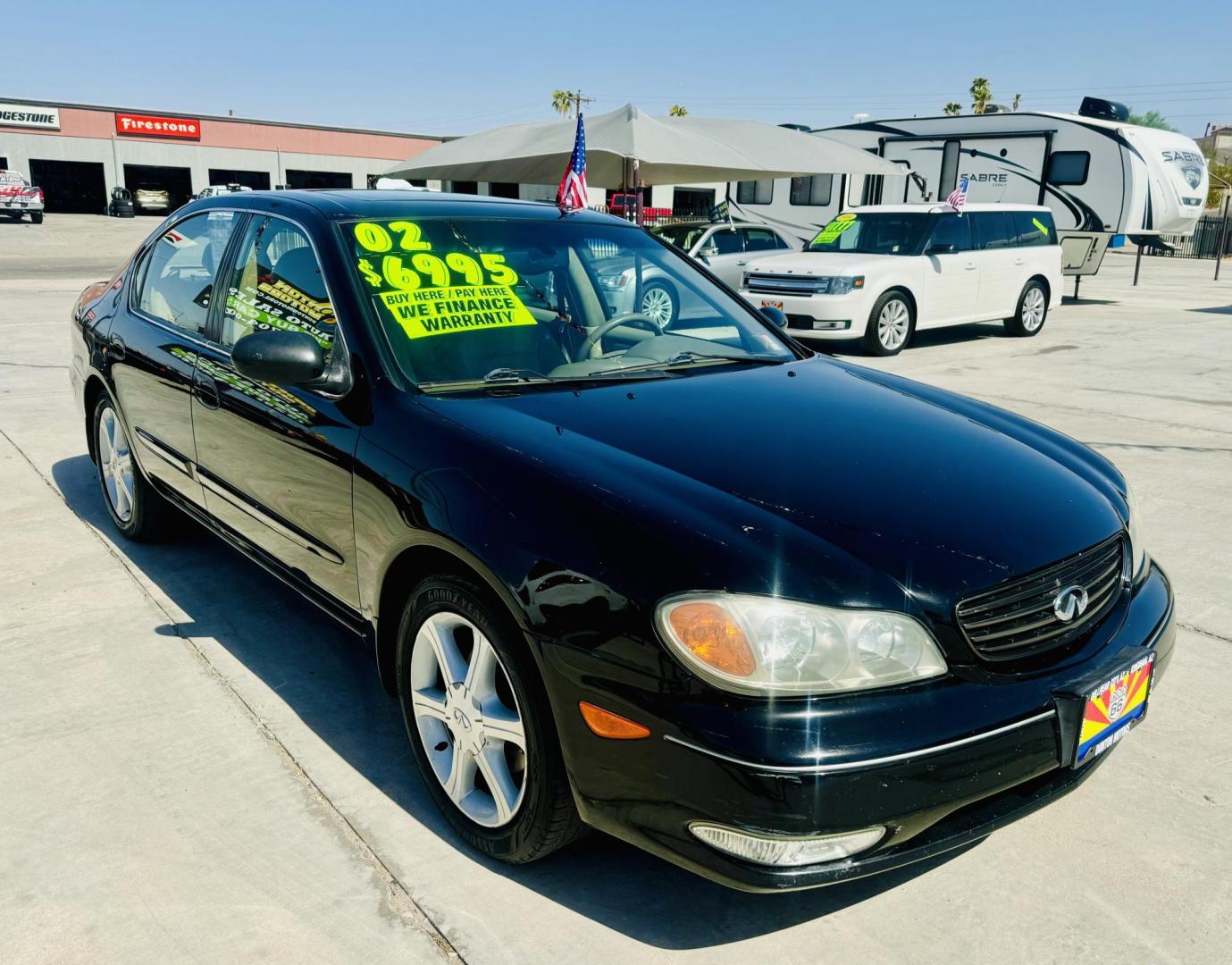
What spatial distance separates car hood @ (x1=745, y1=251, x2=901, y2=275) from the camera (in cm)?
1110

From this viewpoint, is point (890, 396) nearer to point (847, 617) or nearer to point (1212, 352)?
point (847, 617)

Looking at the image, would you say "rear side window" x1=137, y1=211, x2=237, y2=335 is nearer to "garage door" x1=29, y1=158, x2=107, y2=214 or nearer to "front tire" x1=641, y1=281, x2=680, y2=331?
"front tire" x1=641, y1=281, x2=680, y2=331

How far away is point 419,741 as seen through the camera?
2664 millimetres

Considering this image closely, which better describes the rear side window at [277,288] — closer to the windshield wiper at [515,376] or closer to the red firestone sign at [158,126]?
the windshield wiper at [515,376]

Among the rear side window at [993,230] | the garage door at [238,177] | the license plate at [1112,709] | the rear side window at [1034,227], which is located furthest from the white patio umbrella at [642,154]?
the garage door at [238,177]

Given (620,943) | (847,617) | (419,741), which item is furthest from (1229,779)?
(419,741)

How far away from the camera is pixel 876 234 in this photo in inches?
484

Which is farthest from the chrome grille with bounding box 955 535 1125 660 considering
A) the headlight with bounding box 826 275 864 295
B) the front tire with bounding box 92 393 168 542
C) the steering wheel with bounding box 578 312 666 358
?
the headlight with bounding box 826 275 864 295

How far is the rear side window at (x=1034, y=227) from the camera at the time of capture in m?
13.1

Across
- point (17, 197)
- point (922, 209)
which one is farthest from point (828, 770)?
point (17, 197)

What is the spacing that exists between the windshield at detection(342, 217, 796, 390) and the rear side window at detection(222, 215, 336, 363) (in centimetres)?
17

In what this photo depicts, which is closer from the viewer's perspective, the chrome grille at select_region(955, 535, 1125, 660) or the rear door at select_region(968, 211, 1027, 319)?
the chrome grille at select_region(955, 535, 1125, 660)

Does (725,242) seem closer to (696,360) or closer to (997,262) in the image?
(997,262)

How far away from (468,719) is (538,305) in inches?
55.1
